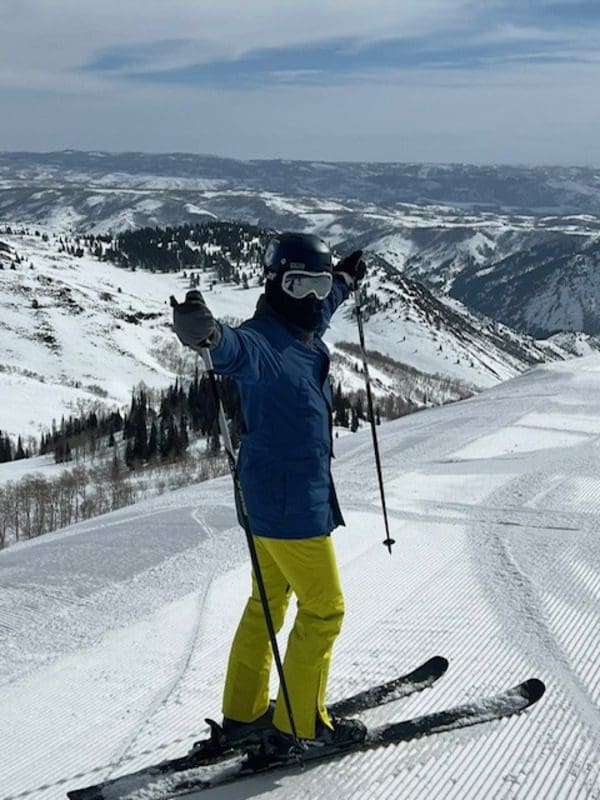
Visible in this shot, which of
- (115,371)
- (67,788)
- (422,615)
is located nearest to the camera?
(67,788)

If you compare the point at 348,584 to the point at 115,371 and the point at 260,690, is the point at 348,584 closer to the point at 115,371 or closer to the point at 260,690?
the point at 260,690

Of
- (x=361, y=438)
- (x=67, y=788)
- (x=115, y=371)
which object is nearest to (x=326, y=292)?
(x=67, y=788)

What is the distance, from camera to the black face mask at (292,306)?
367 cm

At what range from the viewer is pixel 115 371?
11612 centimetres

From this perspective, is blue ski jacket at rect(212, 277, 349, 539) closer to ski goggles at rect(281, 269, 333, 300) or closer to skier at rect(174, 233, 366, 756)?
skier at rect(174, 233, 366, 756)

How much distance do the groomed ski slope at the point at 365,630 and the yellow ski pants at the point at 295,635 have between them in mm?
335

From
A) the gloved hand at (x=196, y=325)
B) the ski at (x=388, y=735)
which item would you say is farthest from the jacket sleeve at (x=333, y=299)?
the ski at (x=388, y=735)

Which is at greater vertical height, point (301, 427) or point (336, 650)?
point (301, 427)

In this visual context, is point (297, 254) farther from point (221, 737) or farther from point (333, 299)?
point (221, 737)

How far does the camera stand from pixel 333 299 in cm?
441

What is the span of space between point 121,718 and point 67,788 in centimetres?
69

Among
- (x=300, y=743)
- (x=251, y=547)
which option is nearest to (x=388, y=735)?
(x=300, y=743)

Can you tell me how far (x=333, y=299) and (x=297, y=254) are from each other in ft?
2.65

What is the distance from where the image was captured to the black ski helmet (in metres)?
3.63
